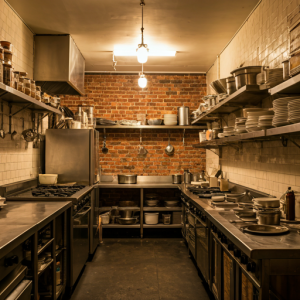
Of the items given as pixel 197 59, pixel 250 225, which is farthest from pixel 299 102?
pixel 197 59

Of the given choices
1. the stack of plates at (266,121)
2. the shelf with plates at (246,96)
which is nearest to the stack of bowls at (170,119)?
the shelf with plates at (246,96)

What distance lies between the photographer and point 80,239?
374 cm

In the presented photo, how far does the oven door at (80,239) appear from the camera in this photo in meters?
3.45

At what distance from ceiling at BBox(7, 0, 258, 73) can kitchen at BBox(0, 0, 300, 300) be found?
25 mm

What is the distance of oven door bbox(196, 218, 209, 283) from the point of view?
330cm

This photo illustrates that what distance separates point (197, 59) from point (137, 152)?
2.15m

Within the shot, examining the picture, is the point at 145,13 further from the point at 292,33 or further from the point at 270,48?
the point at 292,33

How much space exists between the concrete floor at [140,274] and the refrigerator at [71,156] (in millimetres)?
1213

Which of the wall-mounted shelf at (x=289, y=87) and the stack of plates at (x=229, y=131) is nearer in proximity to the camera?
the wall-mounted shelf at (x=289, y=87)

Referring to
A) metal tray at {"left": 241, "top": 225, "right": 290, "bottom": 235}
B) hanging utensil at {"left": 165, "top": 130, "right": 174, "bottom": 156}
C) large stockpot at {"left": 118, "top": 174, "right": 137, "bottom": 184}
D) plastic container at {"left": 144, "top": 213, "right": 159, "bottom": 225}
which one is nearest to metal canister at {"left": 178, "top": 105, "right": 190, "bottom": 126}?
hanging utensil at {"left": 165, "top": 130, "right": 174, "bottom": 156}

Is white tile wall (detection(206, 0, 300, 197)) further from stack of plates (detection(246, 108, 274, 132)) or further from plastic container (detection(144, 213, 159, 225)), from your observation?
plastic container (detection(144, 213, 159, 225))

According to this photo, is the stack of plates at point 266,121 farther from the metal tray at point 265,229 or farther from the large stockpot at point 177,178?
the large stockpot at point 177,178

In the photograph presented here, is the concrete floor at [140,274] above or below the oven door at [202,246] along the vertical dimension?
below

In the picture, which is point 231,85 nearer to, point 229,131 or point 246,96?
point 246,96
